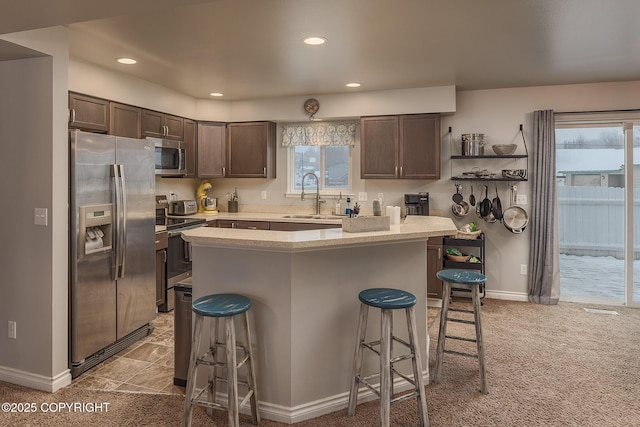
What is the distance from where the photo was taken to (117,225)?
319 cm

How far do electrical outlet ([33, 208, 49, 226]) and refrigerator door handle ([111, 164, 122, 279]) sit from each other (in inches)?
21.2

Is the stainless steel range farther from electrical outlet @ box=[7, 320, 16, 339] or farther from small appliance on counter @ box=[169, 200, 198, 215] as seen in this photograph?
electrical outlet @ box=[7, 320, 16, 339]

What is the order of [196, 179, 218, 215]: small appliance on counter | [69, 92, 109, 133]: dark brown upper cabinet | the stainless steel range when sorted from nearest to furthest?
[69, 92, 109, 133]: dark brown upper cabinet < the stainless steel range < [196, 179, 218, 215]: small appliance on counter

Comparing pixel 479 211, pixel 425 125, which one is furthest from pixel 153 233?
pixel 479 211

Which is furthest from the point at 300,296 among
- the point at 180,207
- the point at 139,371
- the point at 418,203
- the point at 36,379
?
the point at 180,207

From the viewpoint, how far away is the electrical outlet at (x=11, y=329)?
111 inches

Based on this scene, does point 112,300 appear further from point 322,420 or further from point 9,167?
point 322,420

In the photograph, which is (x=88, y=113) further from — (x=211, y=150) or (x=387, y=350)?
(x=387, y=350)

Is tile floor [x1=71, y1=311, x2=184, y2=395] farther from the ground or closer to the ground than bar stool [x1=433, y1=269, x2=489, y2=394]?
closer to the ground

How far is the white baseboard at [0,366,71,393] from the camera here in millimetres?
2701

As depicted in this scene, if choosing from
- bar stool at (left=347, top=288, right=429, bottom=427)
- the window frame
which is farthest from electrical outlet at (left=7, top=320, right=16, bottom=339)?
the window frame

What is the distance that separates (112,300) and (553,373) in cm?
331

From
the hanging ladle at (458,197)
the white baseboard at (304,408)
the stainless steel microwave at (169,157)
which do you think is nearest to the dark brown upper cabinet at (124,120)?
the stainless steel microwave at (169,157)
